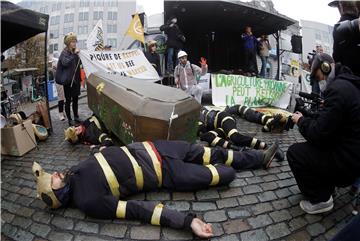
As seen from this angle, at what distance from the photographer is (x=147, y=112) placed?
3.91 m

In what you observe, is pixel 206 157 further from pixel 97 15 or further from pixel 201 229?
pixel 97 15

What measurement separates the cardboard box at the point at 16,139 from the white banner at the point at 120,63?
231cm

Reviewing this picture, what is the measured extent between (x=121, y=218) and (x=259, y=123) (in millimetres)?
4414

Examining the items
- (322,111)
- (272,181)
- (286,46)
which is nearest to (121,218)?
(272,181)

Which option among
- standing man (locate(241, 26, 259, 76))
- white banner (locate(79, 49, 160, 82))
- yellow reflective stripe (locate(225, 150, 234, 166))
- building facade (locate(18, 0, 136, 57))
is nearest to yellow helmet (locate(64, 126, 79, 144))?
white banner (locate(79, 49, 160, 82))

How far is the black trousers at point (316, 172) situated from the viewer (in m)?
2.94

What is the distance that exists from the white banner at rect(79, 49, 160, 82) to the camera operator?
5.35 m

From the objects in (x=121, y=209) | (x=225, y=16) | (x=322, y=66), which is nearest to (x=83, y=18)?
(x=225, y=16)

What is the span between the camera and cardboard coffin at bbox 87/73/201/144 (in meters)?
3.91

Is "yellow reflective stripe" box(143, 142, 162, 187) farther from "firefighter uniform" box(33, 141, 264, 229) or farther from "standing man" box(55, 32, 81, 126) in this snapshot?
"standing man" box(55, 32, 81, 126)

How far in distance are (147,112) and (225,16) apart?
815 cm

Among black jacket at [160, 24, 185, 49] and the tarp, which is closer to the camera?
the tarp

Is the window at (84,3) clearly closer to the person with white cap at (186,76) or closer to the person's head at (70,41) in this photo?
the person with white cap at (186,76)

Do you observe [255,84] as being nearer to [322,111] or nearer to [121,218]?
[322,111]
